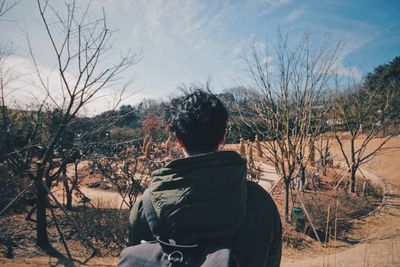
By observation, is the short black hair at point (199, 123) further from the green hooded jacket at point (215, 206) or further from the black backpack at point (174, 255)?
the black backpack at point (174, 255)

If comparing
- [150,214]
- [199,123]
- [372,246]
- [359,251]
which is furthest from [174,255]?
[372,246]

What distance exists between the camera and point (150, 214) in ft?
3.75

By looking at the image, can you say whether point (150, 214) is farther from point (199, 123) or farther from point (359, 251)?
point (359, 251)

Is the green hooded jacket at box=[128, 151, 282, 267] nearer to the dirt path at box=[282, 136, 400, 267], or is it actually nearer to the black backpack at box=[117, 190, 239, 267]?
the black backpack at box=[117, 190, 239, 267]

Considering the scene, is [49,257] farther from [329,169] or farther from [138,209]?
[329,169]

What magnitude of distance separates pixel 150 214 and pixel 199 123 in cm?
47

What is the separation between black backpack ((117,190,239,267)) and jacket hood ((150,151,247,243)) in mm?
35

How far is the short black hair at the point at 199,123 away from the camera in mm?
1221

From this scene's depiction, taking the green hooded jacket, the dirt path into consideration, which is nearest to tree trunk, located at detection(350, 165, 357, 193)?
the dirt path

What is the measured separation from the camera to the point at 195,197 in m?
1.06

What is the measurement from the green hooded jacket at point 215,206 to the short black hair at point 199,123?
11 centimetres

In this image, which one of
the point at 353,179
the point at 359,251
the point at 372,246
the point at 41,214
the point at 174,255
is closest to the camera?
the point at 174,255

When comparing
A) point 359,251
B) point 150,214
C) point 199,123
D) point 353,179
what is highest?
point 199,123

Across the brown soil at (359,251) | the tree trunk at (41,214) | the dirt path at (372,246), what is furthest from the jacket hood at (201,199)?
the tree trunk at (41,214)
